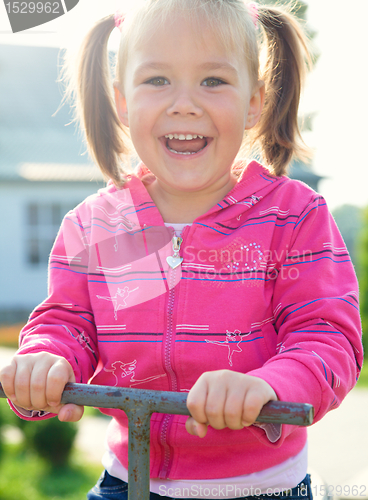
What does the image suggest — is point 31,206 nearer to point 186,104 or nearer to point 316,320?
point 186,104

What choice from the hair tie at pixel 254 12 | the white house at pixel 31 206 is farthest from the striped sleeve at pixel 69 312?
the white house at pixel 31 206

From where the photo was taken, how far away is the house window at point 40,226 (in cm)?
1354

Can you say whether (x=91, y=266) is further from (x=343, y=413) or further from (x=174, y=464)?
(x=343, y=413)

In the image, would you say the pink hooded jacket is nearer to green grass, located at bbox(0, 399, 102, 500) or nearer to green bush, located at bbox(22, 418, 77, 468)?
green grass, located at bbox(0, 399, 102, 500)

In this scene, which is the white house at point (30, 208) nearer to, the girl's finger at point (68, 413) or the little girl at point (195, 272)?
the little girl at point (195, 272)

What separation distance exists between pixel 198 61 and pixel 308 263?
651mm

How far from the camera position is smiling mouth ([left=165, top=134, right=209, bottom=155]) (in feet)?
5.24

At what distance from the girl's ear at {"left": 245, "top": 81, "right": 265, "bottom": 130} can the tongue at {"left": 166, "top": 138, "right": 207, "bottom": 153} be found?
230 millimetres

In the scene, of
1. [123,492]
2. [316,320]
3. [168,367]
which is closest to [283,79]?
[316,320]

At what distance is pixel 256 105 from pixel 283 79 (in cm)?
19

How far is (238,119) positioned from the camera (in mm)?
1590

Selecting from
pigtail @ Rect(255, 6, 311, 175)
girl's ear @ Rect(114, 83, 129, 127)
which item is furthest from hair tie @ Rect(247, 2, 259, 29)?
girl's ear @ Rect(114, 83, 129, 127)

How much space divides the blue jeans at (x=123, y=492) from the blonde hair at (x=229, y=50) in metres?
0.98

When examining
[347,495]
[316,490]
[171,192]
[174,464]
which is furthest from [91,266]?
[347,495]
